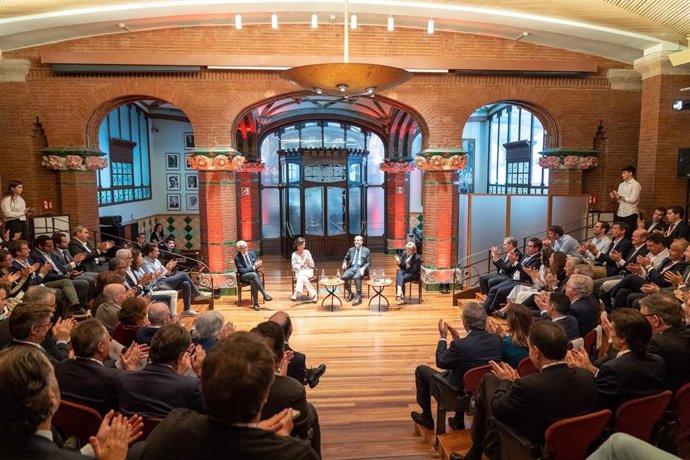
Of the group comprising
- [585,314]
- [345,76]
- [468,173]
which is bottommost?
[585,314]

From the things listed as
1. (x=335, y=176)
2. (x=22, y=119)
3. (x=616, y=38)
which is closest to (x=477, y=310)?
(x=616, y=38)

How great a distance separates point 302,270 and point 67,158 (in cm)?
475

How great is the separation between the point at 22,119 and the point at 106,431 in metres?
8.90

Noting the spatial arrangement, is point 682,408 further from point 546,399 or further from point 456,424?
point 456,424

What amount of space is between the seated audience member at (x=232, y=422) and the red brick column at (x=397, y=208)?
13290 mm

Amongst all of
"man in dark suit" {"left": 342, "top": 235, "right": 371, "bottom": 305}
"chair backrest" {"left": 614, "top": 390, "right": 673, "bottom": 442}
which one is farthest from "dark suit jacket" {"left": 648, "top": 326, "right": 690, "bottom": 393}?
"man in dark suit" {"left": 342, "top": 235, "right": 371, "bottom": 305}

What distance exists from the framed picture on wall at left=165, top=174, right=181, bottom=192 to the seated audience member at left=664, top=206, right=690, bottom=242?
12.4 metres

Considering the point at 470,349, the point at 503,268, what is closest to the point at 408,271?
the point at 503,268

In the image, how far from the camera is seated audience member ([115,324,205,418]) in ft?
8.82

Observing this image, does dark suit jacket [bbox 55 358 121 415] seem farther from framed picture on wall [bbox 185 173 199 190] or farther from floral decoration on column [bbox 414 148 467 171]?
framed picture on wall [bbox 185 173 199 190]

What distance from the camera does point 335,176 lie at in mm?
14328

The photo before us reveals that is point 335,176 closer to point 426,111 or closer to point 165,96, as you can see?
point 426,111

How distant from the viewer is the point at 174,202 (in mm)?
14945

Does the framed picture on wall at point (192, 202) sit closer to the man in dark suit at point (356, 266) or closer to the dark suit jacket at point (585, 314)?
the man in dark suit at point (356, 266)
